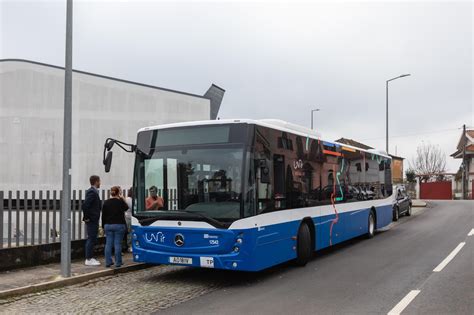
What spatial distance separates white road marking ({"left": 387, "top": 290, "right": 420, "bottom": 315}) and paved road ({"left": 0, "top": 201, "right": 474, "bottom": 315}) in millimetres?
72

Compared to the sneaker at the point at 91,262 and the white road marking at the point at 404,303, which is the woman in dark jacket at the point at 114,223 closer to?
the sneaker at the point at 91,262

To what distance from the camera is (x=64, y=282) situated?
8305mm

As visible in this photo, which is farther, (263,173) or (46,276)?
(46,276)

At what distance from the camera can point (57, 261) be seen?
393 inches

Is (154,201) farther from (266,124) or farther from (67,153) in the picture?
(266,124)

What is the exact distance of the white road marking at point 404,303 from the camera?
6.39 metres

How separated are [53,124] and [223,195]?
32373 millimetres

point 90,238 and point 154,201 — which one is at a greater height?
point 154,201

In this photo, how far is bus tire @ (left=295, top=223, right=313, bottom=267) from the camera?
9891mm

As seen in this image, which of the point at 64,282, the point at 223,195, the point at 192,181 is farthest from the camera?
the point at 192,181

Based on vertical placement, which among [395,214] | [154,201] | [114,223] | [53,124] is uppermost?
[53,124]

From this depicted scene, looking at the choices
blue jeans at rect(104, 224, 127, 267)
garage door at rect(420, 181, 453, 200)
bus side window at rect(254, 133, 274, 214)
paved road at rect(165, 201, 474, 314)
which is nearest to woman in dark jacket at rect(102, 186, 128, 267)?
blue jeans at rect(104, 224, 127, 267)

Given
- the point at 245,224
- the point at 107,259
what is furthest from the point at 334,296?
the point at 107,259

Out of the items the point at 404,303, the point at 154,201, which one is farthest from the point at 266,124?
the point at 404,303
